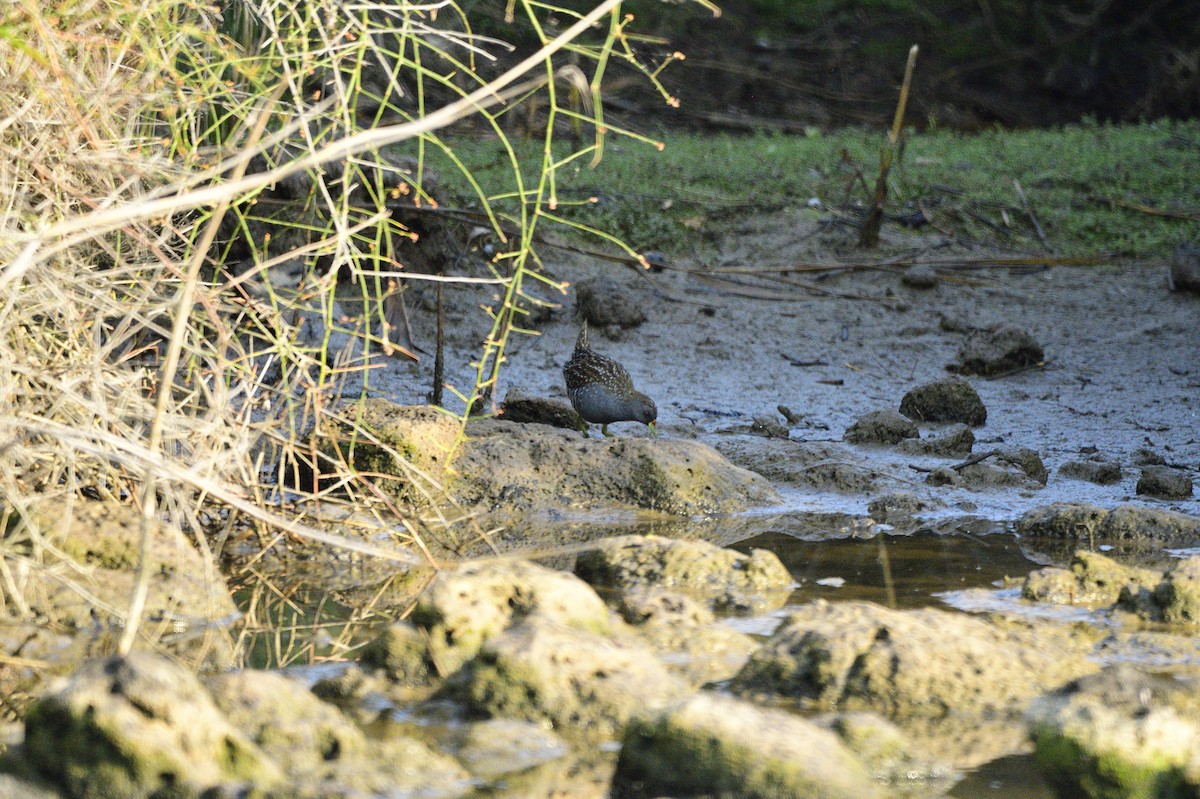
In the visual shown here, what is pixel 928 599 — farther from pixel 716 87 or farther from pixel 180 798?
pixel 716 87

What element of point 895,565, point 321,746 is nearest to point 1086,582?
point 895,565

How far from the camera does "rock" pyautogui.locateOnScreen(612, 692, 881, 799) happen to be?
101 inches

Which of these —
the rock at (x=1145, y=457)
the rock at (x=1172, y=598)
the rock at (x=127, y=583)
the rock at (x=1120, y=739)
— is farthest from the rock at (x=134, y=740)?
the rock at (x=1145, y=457)

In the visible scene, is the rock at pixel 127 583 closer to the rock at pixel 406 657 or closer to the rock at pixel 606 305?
the rock at pixel 406 657

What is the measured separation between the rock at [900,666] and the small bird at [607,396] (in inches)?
102

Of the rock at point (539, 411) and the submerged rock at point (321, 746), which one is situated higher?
the submerged rock at point (321, 746)

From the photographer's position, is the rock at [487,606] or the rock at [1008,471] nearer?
the rock at [487,606]

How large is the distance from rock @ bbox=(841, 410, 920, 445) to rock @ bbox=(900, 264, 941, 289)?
2.13 metres

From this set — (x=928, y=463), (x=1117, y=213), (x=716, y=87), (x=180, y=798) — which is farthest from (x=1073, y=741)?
(x=716, y=87)

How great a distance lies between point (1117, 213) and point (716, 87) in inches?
178

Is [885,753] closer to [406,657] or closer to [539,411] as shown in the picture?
[406,657]

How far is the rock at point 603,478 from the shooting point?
4953 mm

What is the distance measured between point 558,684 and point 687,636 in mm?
645

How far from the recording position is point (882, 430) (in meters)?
5.83
